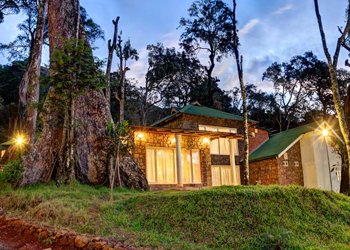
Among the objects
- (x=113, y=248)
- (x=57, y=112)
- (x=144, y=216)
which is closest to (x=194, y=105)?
(x=57, y=112)

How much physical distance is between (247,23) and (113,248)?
20.4 meters

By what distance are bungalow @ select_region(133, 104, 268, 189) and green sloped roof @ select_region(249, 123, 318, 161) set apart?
1.12m

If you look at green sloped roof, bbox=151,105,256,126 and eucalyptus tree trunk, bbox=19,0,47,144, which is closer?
eucalyptus tree trunk, bbox=19,0,47,144

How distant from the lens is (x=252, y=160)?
21.8 metres

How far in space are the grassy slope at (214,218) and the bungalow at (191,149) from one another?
27.2 ft

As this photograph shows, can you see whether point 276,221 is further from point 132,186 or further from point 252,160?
point 252,160

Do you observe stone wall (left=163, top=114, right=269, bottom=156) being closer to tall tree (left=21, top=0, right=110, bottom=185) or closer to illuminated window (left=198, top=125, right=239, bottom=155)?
illuminated window (left=198, top=125, right=239, bottom=155)

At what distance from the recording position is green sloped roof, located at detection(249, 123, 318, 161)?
67.8 ft

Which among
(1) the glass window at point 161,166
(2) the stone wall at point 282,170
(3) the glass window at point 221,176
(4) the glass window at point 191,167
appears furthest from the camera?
(3) the glass window at point 221,176

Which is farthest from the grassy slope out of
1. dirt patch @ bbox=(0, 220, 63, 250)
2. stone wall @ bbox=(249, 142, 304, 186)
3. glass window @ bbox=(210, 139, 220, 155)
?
glass window @ bbox=(210, 139, 220, 155)

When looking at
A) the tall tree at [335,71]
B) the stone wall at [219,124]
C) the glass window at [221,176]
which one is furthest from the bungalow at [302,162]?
the tall tree at [335,71]

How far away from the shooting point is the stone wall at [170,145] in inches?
665

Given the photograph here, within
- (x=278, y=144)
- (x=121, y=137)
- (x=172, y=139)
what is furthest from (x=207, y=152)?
(x=121, y=137)

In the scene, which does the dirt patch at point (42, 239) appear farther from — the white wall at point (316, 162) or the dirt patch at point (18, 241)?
the white wall at point (316, 162)
